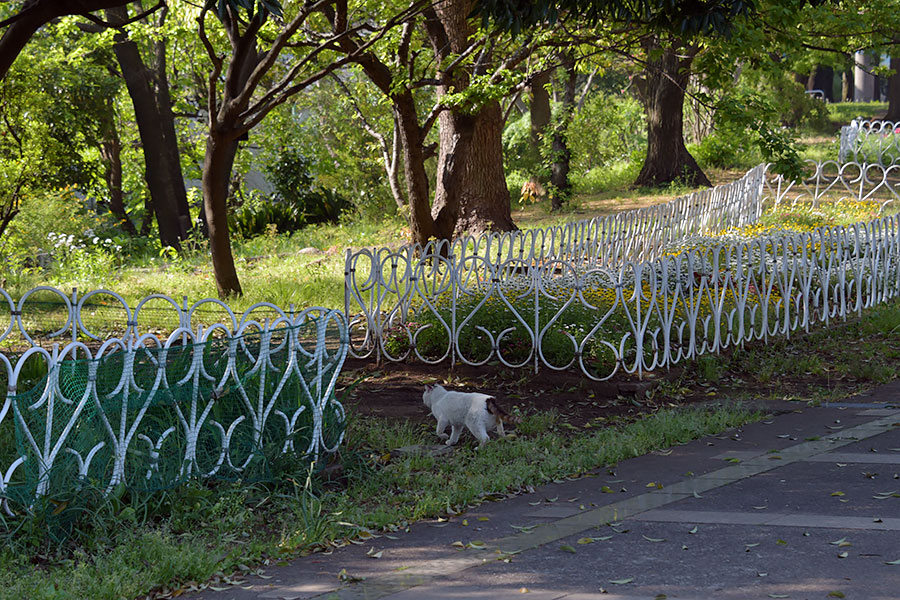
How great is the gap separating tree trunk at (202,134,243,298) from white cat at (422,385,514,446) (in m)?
5.71

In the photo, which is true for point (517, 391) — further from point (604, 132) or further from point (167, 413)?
point (604, 132)

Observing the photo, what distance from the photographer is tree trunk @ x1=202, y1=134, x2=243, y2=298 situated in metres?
11.1

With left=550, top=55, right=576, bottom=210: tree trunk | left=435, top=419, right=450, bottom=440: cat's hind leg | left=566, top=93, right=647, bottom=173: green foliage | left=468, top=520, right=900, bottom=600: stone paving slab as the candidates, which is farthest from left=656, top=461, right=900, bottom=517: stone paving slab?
left=566, top=93, right=647, bottom=173: green foliage

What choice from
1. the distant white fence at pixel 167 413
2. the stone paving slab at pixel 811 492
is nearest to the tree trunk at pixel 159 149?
the distant white fence at pixel 167 413

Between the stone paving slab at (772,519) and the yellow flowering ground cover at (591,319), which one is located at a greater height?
the yellow flowering ground cover at (591,319)

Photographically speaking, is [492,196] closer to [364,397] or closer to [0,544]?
[364,397]

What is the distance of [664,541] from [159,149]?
56.5 ft

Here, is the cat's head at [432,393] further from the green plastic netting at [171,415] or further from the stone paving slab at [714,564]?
the stone paving slab at [714,564]

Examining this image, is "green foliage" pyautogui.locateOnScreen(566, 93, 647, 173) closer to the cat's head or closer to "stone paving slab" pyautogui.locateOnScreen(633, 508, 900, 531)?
the cat's head

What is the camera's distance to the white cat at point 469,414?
20.4ft

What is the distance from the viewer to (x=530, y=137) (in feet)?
83.9

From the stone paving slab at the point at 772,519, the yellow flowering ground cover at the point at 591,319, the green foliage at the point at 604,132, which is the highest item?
the green foliage at the point at 604,132

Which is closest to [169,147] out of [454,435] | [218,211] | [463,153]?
[463,153]

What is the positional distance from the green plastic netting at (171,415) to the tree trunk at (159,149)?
1425 cm
